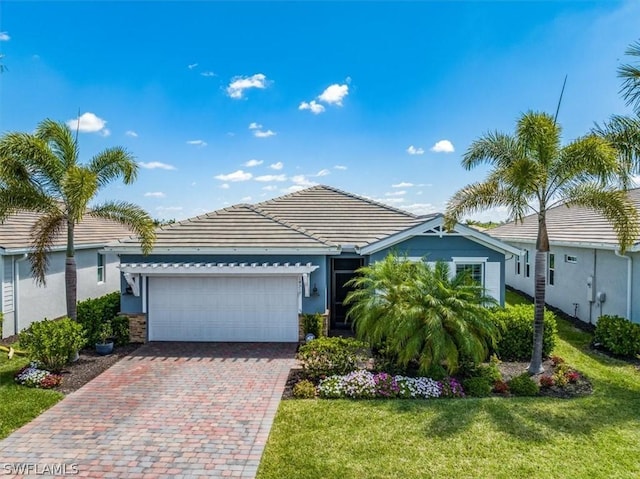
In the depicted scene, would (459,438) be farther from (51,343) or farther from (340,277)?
(51,343)

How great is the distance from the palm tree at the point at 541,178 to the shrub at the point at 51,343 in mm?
11433

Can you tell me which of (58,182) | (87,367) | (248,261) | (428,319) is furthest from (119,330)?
(428,319)

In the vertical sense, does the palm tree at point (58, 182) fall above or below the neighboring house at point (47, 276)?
above

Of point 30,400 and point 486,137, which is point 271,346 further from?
point 486,137

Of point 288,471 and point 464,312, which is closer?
point 288,471

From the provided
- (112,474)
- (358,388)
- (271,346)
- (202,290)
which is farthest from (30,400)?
(358,388)

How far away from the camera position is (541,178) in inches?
381

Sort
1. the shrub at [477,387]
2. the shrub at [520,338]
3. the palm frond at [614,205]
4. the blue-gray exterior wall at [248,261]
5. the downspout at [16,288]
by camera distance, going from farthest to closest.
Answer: the downspout at [16,288]
the blue-gray exterior wall at [248,261]
the shrub at [520,338]
the palm frond at [614,205]
the shrub at [477,387]

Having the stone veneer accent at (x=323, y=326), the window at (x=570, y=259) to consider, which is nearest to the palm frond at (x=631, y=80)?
the window at (x=570, y=259)

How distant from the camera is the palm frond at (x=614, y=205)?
965cm

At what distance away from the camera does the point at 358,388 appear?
29.9ft

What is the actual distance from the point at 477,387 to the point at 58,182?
1297 centimetres

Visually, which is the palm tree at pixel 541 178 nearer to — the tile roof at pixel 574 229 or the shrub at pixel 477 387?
the shrub at pixel 477 387

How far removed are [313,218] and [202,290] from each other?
6.35m
